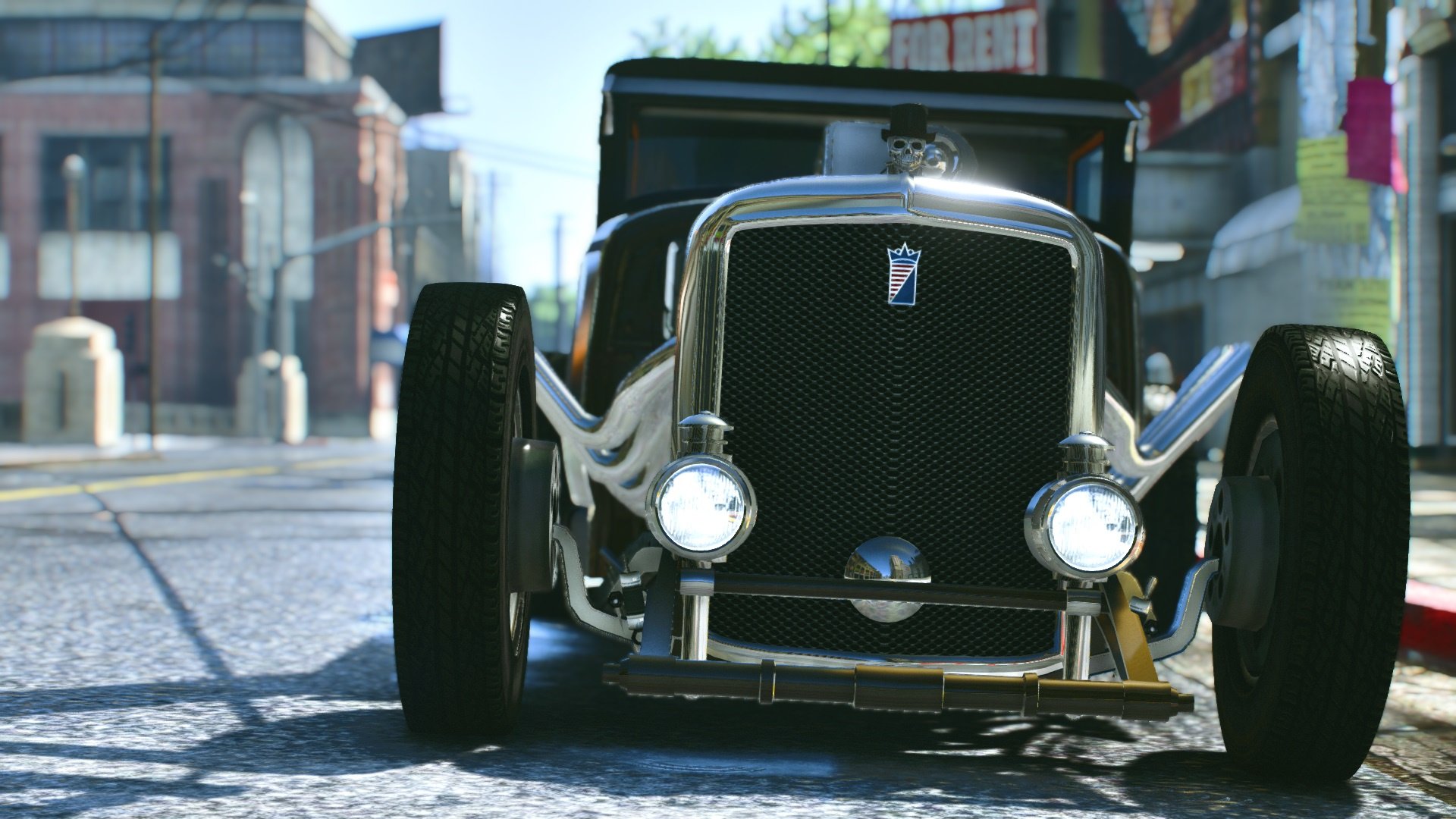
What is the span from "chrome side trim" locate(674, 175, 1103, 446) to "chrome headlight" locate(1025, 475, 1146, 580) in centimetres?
32

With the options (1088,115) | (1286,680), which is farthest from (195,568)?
(1286,680)

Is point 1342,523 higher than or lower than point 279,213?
lower

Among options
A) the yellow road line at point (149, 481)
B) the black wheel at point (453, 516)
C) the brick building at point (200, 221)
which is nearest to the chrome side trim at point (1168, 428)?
the black wheel at point (453, 516)

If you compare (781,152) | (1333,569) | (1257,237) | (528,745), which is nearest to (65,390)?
(1257,237)

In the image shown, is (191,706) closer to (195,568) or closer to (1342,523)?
(1342,523)

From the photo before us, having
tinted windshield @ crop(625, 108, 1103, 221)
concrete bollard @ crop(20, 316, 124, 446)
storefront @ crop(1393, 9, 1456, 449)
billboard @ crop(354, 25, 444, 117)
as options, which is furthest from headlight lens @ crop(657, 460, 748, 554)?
billboard @ crop(354, 25, 444, 117)

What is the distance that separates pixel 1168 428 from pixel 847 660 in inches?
47.6

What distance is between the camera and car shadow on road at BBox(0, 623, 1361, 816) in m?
3.33

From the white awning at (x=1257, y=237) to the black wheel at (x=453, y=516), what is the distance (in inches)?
597

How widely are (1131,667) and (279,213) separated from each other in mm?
49009

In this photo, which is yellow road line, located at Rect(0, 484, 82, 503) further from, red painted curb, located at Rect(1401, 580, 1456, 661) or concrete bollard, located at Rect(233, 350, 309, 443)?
concrete bollard, located at Rect(233, 350, 309, 443)

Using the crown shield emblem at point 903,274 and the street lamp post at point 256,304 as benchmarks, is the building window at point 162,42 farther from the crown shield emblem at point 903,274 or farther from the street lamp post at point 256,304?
the crown shield emblem at point 903,274

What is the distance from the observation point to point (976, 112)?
238 inches

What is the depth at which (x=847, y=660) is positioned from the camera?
368 centimetres
